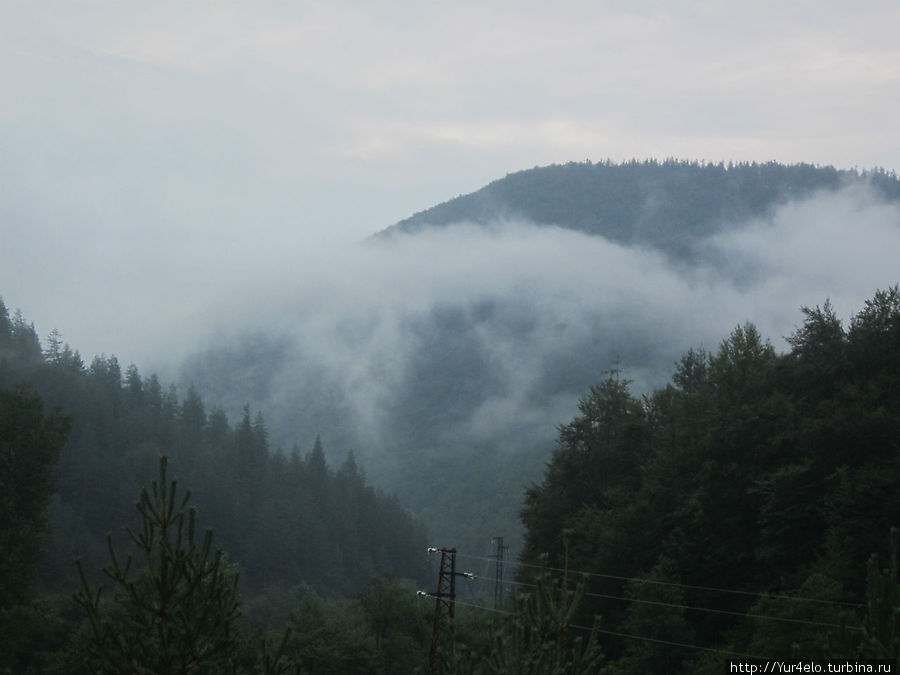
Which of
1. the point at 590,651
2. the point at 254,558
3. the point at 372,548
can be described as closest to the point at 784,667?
the point at 590,651

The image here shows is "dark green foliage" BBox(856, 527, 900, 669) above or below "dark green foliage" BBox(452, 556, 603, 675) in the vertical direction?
above

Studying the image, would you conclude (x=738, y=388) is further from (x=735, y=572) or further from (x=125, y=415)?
(x=125, y=415)

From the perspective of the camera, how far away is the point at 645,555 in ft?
129

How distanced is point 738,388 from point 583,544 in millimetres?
9948

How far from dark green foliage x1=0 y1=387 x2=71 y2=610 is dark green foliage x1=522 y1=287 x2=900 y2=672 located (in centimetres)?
1898

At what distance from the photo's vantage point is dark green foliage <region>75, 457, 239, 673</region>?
899 cm

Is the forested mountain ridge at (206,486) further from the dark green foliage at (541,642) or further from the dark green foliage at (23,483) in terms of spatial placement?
the dark green foliage at (541,642)

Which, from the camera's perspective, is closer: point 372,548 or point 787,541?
point 787,541

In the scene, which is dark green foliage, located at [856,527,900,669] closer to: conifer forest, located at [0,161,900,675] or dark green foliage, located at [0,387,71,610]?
conifer forest, located at [0,161,900,675]

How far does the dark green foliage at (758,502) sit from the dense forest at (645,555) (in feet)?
0.28

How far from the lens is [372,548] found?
365ft

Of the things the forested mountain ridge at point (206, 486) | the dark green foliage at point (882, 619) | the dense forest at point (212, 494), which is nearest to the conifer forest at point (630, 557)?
the dark green foliage at point (882, 619)

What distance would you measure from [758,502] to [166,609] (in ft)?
99.9

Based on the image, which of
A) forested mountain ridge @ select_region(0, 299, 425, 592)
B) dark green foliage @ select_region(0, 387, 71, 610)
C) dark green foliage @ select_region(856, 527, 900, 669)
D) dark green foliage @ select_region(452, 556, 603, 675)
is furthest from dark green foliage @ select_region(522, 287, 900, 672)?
forested mountain ridge @ select_region(0, 299, 425, 592)
